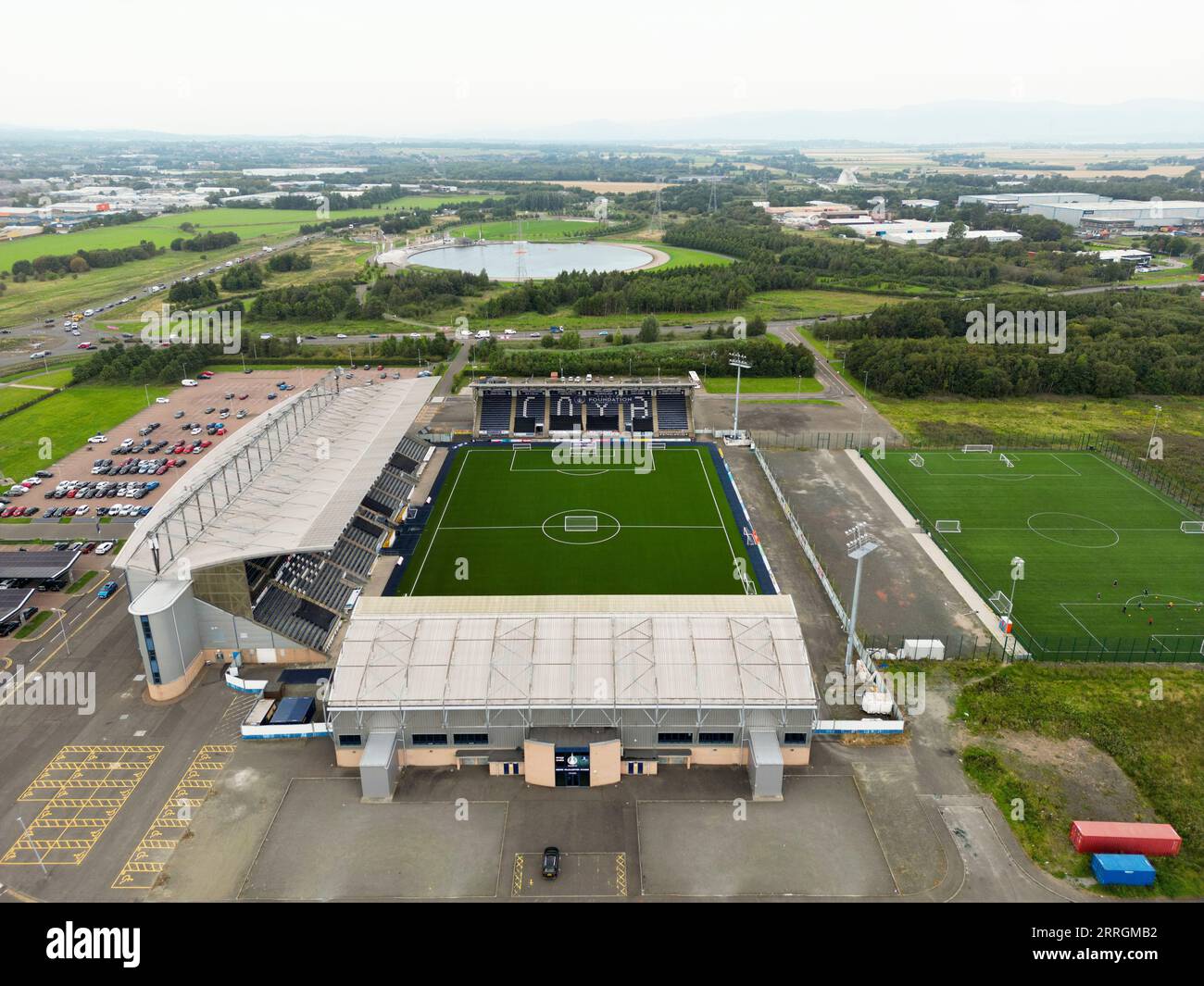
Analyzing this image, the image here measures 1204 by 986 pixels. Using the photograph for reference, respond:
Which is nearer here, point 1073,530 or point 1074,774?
point 1074,774

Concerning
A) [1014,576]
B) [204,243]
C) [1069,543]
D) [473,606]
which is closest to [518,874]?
[473,606]

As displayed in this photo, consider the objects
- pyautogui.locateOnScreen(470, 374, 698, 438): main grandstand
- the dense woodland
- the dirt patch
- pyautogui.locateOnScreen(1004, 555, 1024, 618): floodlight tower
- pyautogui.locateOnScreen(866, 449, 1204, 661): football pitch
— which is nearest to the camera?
the dirt patch

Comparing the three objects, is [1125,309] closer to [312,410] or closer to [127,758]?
[312,410]

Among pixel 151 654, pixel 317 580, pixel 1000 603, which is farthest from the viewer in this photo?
pixel 1000 603

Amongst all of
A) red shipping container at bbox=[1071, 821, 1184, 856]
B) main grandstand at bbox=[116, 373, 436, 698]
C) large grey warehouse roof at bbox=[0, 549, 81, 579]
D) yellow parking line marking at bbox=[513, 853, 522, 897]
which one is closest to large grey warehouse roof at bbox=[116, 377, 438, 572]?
main grandstand at bbox=[116, 373, 436, 698]

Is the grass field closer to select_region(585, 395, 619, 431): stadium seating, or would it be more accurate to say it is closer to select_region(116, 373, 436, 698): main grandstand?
select_region(116, 373, 436, 698): main grandstand

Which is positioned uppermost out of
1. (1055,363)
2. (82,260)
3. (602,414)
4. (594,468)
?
(82,260)

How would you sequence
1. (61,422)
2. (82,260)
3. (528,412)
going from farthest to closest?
(82,260)
(61,422)
(528,412)

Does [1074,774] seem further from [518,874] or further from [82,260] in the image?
[82,260]
